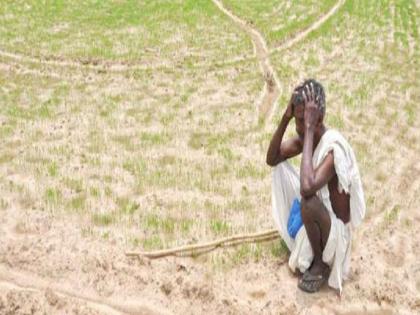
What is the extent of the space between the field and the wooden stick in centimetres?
10

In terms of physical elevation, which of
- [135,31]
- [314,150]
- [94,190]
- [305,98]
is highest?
[305,98]

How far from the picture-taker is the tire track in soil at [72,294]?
16.3 ft

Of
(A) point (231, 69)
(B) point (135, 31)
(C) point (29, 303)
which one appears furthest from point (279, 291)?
(B) point (135, 31)

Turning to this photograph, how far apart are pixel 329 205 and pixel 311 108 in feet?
2.74

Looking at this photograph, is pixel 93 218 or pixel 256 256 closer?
pixel 256 256

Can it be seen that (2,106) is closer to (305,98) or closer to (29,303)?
(29,303)

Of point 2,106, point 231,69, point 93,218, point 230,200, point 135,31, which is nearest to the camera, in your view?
point 93,218

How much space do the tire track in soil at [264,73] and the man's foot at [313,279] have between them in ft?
13.8

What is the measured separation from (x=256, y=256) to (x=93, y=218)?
182 centimetres

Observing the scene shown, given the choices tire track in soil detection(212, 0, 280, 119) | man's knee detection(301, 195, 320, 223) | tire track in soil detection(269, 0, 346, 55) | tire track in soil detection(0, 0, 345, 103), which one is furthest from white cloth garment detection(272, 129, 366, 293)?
tire track in soil detection(269, 0, 346, 55)

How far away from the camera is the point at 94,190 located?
6711 mm

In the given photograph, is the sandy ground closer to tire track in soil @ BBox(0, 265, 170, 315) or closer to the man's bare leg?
tire track in soil @ BBox(0, 265, 170, 315)

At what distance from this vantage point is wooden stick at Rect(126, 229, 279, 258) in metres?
5.59

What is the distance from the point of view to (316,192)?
4766 mm
